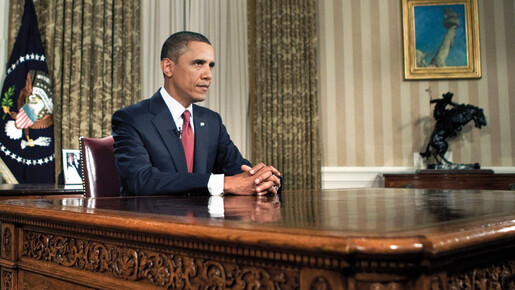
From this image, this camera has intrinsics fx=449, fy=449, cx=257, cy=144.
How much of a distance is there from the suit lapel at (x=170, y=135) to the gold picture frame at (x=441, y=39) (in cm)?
382

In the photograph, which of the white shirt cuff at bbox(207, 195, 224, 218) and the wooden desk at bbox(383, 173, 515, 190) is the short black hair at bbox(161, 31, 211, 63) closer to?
the white shirt cuff at bbox(207, 195, 224, 218)

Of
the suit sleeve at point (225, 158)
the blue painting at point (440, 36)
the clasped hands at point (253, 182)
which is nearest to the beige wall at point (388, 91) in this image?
the blue painting at point (440, 36)

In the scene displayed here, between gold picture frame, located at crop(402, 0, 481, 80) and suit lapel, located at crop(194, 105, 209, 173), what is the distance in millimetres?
3610

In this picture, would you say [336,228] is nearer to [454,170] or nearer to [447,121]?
[454,170]

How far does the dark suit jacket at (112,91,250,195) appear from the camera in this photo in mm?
1820

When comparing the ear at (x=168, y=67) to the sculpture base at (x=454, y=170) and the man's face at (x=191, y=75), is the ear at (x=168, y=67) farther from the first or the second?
the sculpture base at (x=454, y=170)

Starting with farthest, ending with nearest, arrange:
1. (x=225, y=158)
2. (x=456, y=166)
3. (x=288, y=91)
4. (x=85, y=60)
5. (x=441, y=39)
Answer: (x=288, y=91) → (x=441, y=39) → (x=456, y=166) → (x=85, y=60) → (x=225, y=158)

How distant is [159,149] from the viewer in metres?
2.09

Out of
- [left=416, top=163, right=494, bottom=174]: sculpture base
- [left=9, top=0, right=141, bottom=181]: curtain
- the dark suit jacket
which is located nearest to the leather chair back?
the dark suit jacket

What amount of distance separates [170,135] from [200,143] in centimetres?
19

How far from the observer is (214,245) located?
718mm

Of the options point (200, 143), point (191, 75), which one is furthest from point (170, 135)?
point (191, 75)

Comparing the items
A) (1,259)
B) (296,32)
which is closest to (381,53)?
(296,32)

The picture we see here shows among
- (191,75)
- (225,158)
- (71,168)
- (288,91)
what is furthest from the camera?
(288,91)
